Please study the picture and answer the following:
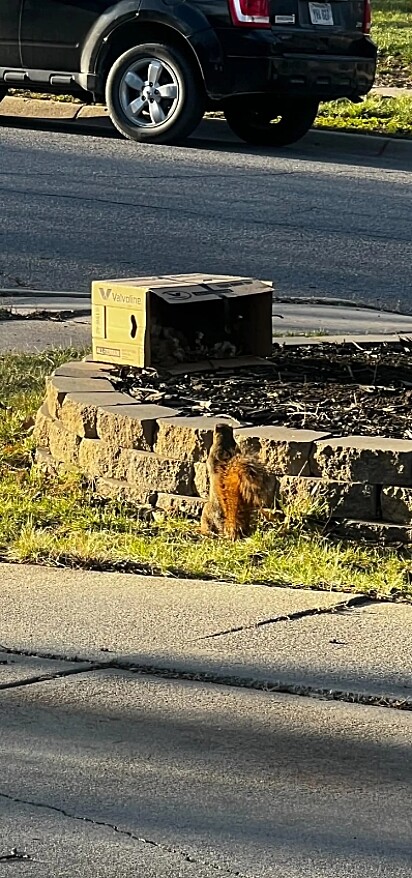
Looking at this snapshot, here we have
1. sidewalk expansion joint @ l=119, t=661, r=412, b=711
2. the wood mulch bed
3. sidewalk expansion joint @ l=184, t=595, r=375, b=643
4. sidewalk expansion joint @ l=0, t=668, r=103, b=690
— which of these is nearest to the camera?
sidewalk expansion joint @ l=119, t=661, r=412, b=711

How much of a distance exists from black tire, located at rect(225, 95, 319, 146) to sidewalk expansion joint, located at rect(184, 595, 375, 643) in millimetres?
10249

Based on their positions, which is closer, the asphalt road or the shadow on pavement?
the asphalt road

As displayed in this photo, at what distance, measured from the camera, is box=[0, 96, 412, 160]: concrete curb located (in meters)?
14.8

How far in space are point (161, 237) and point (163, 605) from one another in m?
6.42

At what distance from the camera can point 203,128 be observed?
15281 mm

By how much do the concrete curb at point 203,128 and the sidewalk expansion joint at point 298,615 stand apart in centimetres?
1026

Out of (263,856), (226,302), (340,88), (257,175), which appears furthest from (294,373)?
(340,88)

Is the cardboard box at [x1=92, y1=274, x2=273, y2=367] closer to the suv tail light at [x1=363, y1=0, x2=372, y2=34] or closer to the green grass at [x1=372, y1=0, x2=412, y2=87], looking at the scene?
the suv tail light at [x1=363, y1=0, x2=372, y2=34]

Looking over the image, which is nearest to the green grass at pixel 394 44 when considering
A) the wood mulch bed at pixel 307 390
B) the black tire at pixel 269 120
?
the black tire at pixel 269 120

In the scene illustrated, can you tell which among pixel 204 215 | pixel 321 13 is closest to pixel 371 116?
pixel 321 13

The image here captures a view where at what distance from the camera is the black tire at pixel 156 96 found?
13.3 metres

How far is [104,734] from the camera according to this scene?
3680mm

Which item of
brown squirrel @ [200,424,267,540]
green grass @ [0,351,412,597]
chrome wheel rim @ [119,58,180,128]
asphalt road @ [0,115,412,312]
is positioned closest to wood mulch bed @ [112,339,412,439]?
brown squirrel @ [200,424,267,540]

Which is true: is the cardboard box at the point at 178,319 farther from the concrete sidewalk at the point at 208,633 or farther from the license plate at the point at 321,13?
the license plate at the point at 321,13
